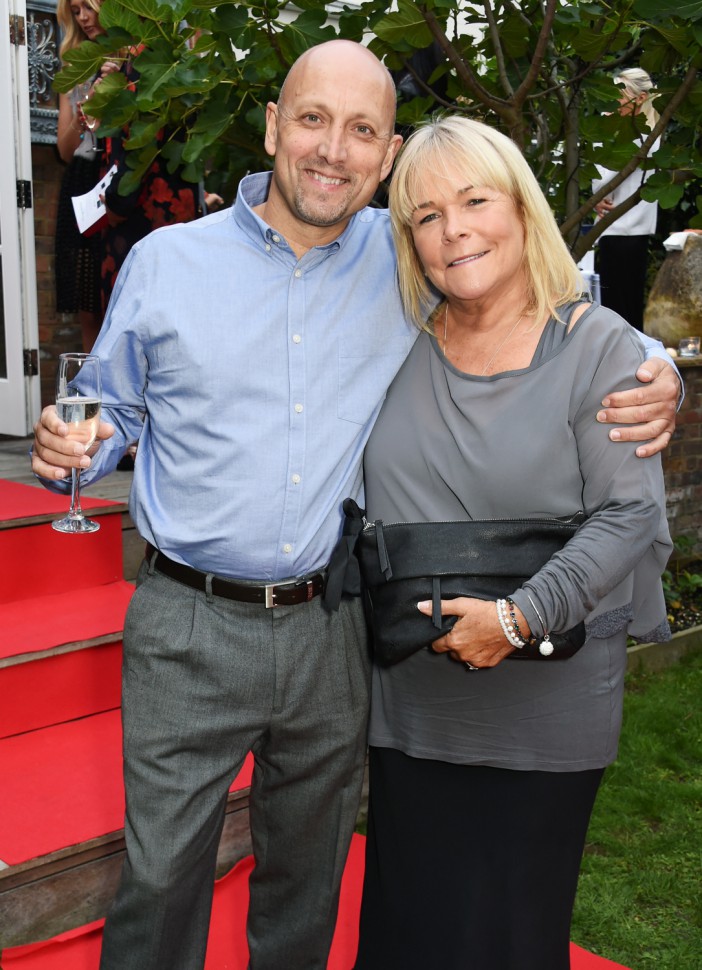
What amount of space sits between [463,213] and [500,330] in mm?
223

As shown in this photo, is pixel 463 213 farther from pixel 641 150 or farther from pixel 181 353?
pixel 641 150

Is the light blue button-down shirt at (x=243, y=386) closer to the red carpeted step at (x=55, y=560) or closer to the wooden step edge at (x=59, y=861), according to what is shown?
the wooden step edge at (x=59, y=861)

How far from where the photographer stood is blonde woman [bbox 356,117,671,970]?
6.15 feet

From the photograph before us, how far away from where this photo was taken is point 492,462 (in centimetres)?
191

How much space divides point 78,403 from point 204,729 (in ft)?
2.17

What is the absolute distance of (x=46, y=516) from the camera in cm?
358

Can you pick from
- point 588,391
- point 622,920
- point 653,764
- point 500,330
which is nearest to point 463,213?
point 500,330

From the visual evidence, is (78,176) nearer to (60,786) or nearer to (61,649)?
(61,649)

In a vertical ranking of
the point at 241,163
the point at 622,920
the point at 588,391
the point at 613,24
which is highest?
the point at 613,24

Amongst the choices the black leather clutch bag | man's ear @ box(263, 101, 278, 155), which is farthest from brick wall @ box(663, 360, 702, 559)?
the black leather clutch bag

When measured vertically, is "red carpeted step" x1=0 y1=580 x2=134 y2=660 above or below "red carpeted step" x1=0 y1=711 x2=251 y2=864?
above

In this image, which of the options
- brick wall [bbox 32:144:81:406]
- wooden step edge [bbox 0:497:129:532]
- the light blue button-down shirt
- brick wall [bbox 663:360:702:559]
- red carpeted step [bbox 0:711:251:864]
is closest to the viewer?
the light blue button-down shirt

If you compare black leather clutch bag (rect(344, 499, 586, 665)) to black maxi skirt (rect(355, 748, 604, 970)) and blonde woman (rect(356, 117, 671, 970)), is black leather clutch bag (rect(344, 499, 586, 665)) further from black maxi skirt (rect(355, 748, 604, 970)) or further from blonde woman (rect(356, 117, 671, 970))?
black maxi skirt (rect(355, 748, 604, 970))

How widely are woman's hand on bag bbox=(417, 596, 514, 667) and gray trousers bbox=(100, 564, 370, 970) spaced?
33cm
